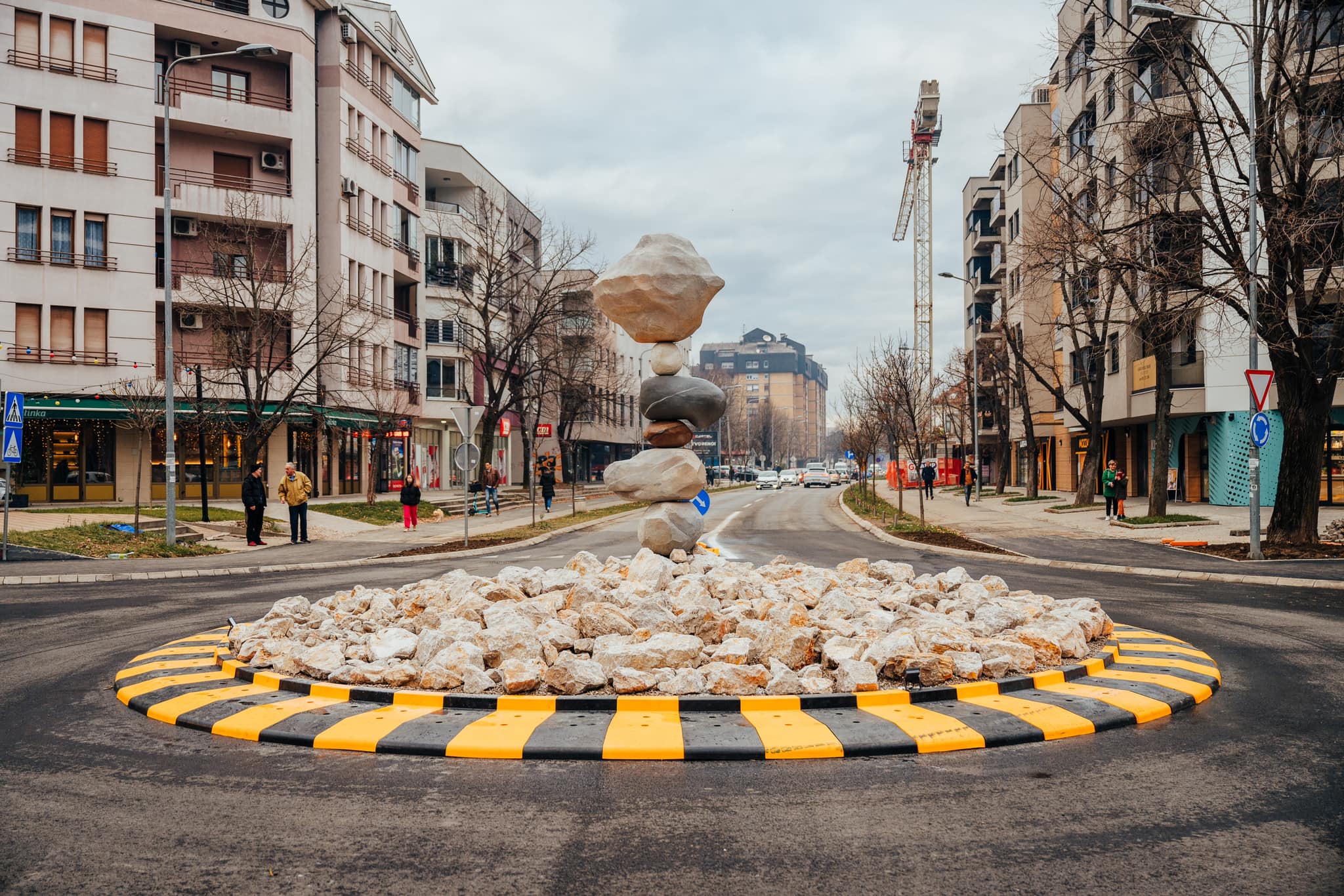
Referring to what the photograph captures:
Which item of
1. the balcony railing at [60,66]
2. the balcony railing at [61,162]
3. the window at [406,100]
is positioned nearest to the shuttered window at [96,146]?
the balcony railing at [61,162]

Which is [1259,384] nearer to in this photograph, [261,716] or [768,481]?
[261,716]

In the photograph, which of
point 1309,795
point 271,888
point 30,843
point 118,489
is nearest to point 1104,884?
point 1309,795

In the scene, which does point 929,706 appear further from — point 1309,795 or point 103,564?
point 103,564

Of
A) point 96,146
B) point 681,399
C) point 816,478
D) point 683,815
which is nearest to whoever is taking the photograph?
point 683,815

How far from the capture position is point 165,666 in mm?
8188

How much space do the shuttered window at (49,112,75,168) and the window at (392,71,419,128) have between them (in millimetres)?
16085

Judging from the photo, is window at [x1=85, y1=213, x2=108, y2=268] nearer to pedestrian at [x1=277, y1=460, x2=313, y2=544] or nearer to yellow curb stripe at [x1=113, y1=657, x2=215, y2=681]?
→ pedestrian at [x1=277, y1=460, x2=313, y2=544]

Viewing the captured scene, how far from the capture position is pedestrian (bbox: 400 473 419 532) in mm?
27812

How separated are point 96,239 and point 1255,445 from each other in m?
36.3

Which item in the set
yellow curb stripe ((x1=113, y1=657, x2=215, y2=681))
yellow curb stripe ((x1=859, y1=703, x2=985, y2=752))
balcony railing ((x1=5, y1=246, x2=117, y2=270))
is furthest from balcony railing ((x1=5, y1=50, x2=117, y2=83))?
yellow curb stripe ((x1=859, y1=703, x2=985, y2=752))

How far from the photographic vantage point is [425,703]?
21.9 feet

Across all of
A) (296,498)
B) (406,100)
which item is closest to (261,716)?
(296,498)

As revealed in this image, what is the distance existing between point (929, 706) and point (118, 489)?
3573 centimetres

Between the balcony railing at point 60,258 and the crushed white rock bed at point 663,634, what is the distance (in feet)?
97.1
